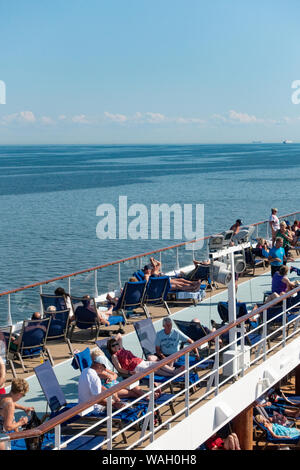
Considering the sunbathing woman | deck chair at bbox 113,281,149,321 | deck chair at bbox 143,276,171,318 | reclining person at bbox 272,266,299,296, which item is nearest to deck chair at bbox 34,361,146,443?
deck chair at bbox 113,281,149,321

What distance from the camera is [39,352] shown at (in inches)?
342

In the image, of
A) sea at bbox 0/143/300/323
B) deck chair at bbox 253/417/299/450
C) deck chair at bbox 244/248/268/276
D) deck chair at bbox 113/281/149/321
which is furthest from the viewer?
sea at bbox 0/143/300/323

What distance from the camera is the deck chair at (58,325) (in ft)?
28.9

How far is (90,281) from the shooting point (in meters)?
12.8

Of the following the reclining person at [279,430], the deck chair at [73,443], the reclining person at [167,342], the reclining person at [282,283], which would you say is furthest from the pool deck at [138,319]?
the reclining person at [279,430]

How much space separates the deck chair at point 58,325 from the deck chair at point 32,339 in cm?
22

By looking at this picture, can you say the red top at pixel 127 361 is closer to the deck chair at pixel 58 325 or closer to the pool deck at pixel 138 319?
the pool deck at pixel 138 319

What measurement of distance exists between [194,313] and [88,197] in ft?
200

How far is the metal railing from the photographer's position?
36.7ft

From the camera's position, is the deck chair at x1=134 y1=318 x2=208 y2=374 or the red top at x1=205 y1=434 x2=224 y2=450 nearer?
the red top at x1=205 y1=434 x2=224 y2=450

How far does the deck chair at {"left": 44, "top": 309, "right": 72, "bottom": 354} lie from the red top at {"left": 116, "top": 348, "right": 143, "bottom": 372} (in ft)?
4.79

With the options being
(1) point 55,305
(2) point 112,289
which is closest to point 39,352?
(1) point 55,305

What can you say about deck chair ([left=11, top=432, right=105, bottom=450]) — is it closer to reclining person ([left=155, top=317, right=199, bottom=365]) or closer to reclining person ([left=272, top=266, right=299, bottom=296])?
reclining person ([left=155, top=317, right=199, bottom=365])

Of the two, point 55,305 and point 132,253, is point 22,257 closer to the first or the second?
point 132,253
